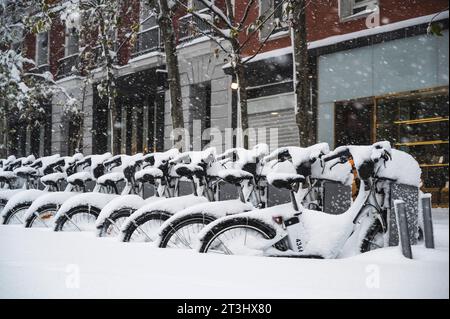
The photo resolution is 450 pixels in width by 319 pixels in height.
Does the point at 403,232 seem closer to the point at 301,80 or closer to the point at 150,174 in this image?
the point at 150,174

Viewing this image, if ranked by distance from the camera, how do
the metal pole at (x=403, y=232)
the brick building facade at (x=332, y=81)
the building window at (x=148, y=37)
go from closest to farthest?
the metal pole at (x=403, y=232) → the brick building facade at (x=332, y=81) → the building window at (x=148, y=37)

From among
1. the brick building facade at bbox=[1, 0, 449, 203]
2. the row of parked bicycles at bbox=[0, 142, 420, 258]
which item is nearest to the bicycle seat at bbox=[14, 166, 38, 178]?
the row of parked bicycles at bbox=[0, 142, 420, 258]

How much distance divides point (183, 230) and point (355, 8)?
29.5ft

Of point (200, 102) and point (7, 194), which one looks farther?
point (200, 102)

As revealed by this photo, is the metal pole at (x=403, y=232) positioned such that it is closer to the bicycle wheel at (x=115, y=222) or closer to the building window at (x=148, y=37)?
the bicycle wheel at (x=115, y=222)

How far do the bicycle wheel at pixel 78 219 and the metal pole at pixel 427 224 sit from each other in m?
3.37

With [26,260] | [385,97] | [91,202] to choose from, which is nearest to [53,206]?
[91,202]

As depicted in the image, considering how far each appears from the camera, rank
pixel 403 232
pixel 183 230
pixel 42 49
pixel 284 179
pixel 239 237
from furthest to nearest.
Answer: pixel 42 49, pixel 183 230, pixel 239 237, pixel 284 179, pixel 403 232

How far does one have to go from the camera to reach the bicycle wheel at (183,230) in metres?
3.89

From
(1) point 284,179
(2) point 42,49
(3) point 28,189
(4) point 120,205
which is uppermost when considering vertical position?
(2) point 42,49

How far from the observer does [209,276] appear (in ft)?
Answer: 7.94

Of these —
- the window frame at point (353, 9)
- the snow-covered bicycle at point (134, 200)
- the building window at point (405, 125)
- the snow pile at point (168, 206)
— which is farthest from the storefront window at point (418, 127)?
the snow pile at point (168, 206)

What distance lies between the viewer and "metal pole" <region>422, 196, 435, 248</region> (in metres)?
3.76

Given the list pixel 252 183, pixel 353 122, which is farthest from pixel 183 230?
pixel 353 122
